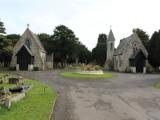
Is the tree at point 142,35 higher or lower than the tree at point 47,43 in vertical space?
higher

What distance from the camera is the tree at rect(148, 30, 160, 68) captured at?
7068 centimetres

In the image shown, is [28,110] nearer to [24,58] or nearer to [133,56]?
[24,58]

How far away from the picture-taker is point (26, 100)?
65.2 feet

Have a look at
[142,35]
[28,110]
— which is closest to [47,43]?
[142,35]

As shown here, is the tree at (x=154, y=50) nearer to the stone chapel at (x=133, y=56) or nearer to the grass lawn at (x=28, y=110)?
the stone chapel at (x=133, y=56)

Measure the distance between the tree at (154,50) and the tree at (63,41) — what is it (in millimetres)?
21484

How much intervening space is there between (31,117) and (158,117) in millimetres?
Answer: 6746

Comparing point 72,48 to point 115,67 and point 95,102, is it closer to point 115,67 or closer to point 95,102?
point 115,67

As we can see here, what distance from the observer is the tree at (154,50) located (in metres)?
70.7

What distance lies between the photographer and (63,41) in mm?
81438

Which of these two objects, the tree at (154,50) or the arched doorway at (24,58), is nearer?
the arched doorway at (24,58)

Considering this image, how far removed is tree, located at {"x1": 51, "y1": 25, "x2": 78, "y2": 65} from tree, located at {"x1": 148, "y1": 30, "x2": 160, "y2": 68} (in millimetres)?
21484

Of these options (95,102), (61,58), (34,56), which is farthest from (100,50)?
(95,102)

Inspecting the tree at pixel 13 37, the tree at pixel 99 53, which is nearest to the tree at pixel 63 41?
the tree at pixel 13 37
